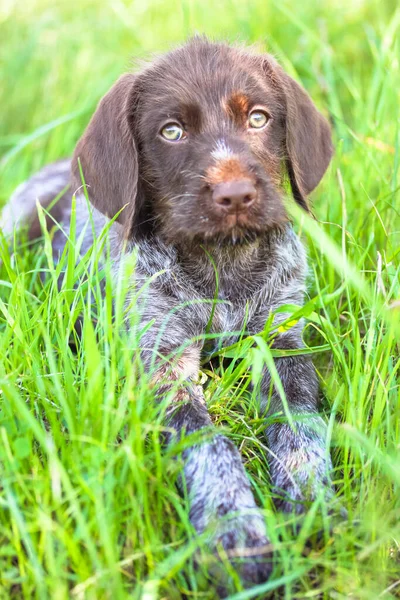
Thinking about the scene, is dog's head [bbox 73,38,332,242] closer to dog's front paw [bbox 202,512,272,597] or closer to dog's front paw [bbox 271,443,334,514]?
dog's front paw [bbox 271,443,334,514]

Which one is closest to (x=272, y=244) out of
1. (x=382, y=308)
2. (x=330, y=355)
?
(x=330, y=355)

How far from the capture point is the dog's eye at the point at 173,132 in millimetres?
3219

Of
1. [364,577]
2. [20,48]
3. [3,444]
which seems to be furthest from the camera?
[20,48]

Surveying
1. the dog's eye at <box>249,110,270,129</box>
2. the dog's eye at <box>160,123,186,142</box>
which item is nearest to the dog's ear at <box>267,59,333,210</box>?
the dog's eye at <box>249,110,270,129</box>

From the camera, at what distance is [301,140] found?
347cm

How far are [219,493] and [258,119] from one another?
1.72 meters

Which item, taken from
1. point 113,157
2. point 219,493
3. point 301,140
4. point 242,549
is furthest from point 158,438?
point 301,140

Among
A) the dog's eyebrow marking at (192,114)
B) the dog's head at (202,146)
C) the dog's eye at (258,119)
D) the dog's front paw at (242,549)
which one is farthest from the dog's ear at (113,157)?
the dog's front paw at (242,549)

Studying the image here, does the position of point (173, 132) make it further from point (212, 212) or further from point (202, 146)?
point (212, 212)

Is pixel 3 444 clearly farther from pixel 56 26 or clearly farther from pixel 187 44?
pixel 56 26

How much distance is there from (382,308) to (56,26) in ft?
17.4

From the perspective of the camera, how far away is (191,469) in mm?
2652

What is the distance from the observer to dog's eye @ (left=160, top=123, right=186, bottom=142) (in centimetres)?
322

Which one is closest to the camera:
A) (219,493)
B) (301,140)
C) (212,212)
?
(219,493)
